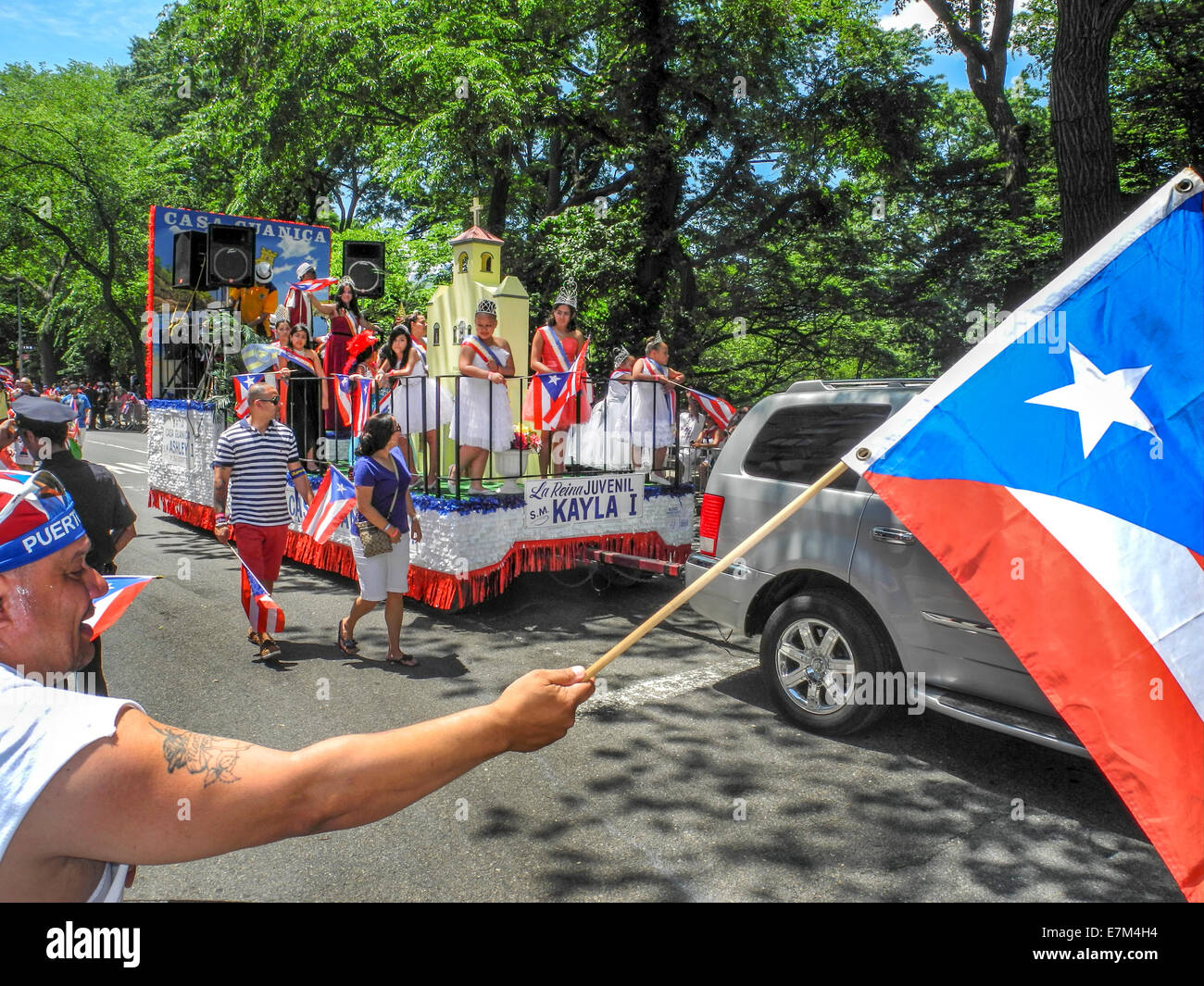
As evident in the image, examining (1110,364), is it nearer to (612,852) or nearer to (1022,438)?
(1022,438)

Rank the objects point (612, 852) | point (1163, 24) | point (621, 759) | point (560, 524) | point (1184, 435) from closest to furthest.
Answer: point (1184, 435) < point (612, 852) < point (621, 759) < point (560, 524) < point (1163, 24)

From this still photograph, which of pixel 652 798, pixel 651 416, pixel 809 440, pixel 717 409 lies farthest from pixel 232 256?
pixel 652 798

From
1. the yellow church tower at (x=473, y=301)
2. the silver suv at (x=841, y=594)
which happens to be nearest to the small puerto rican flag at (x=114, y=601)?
the silver suv at (x=841, y=594)

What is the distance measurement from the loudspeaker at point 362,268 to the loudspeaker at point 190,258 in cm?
213

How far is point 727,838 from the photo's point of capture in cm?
407

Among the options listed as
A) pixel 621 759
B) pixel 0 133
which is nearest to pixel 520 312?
pixel 621 759

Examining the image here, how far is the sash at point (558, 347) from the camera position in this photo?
9500mm

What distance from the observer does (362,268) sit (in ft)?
46.5

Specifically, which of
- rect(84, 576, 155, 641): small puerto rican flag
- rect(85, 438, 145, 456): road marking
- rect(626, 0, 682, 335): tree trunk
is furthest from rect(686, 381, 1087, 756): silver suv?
rect(85, 438, 145, 456): road marking

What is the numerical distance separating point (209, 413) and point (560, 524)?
600cm

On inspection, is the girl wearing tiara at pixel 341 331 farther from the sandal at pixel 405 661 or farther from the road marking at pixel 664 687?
the road marking at pixel 664 687

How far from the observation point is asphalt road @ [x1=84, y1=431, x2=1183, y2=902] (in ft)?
12.2

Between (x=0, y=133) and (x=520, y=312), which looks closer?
(x=520, y=312)

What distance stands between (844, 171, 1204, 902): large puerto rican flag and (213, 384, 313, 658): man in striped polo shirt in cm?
536
